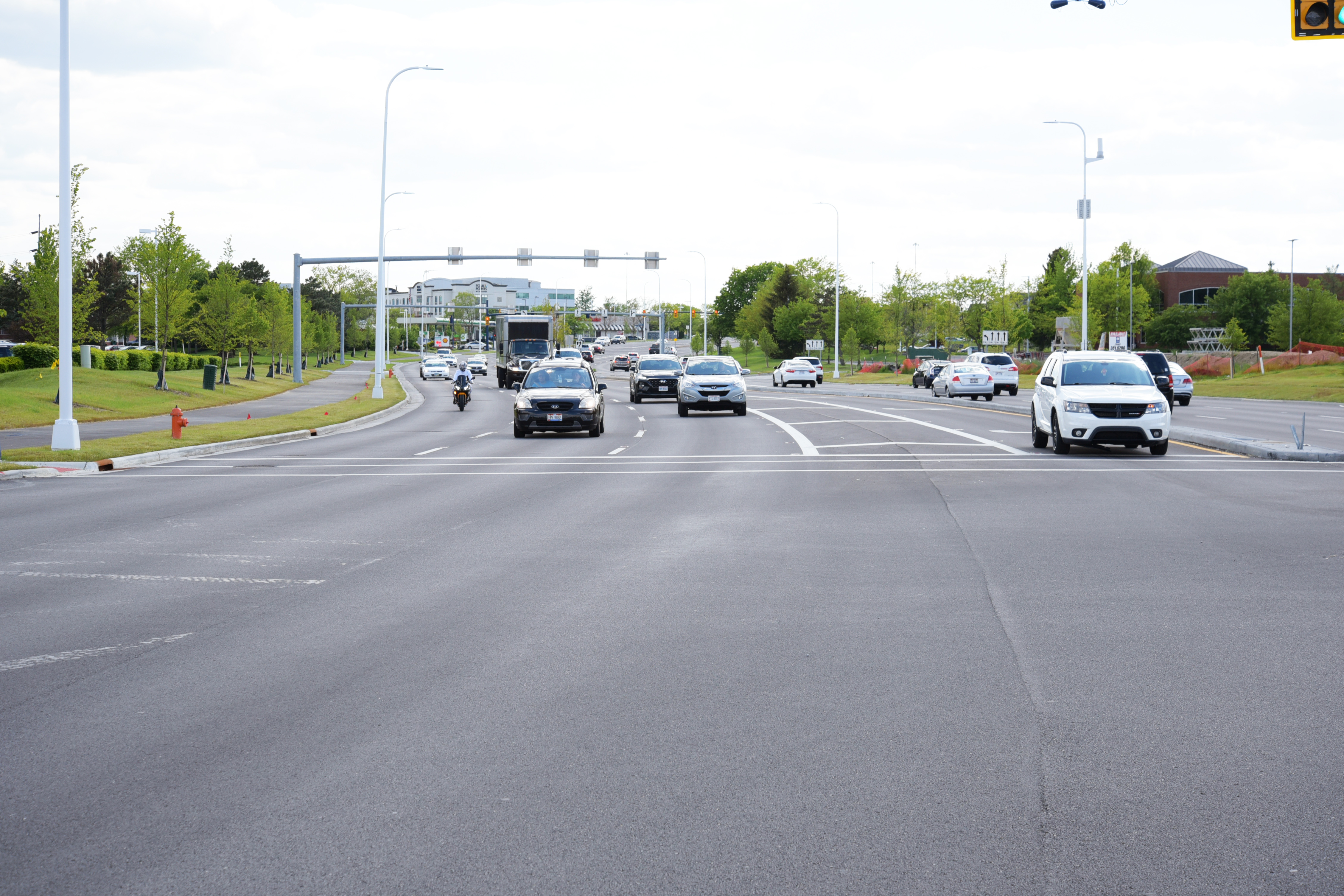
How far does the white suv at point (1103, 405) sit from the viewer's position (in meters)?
22.5

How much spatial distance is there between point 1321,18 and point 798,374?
54498 millimetres

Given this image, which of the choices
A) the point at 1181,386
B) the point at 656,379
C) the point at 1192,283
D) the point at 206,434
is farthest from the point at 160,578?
the point at 1192,283

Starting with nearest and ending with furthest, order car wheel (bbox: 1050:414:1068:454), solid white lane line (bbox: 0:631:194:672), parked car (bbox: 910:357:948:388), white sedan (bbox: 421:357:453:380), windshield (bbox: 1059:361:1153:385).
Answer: solid white lane line (bbox: 0:631:194:672) → car wheel (bbox: 1050:414:1068:454) → windshield (bbox: 1059:361:1153:385) → parked car (bbox: 910:357:948:388) → white sedan (bbox: 421:357:453:380)

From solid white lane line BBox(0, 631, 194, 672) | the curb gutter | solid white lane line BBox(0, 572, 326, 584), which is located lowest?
solid white lane line BBox(0, 631, 194, 672)

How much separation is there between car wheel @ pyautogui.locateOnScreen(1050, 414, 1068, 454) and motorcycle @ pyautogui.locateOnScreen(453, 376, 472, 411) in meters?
25.3

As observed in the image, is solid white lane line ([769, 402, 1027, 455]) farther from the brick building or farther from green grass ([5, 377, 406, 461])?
the brick building

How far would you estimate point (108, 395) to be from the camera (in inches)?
1686

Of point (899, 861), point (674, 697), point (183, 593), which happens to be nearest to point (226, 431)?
point (183, 593)

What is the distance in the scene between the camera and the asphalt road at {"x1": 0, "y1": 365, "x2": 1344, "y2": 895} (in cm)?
451

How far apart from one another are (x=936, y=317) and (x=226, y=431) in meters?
105

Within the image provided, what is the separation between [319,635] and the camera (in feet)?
26.8

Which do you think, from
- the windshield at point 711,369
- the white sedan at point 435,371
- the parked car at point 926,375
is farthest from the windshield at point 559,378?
the white sedan at point 435,371

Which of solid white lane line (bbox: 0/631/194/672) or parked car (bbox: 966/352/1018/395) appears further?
parked car (bbox: 966/352/1018/395)

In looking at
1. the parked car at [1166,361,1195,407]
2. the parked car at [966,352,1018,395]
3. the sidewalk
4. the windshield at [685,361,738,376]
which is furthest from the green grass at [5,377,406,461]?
the parked car at [1166,361,1195,407]
